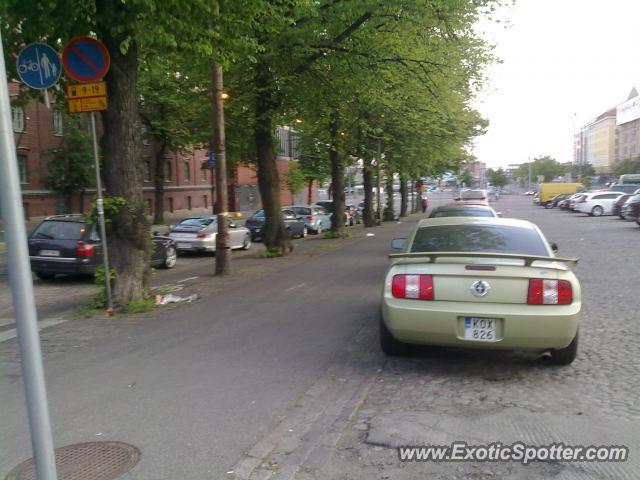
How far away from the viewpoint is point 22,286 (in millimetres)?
2730

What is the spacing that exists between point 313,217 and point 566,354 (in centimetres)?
2619

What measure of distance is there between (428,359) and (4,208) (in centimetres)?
478

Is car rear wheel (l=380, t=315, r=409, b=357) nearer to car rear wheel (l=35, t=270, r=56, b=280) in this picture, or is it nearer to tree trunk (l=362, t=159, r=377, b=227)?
car rear wheel (l=35, t=270, r=56, b=280)

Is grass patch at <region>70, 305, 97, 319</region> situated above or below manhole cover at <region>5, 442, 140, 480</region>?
below

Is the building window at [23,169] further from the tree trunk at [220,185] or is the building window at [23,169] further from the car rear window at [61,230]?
the tree trunk at [220,185]

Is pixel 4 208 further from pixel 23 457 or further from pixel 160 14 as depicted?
pixel 160 14

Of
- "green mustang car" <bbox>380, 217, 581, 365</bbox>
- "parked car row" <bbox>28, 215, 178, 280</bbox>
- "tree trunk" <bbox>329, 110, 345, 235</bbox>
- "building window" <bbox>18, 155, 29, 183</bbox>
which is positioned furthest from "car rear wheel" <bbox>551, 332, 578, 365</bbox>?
"building window" <bbox>18, 155, 29, 183</bbox>

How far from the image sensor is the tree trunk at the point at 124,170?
30.2ft

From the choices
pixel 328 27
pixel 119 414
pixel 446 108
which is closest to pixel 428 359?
pixel 119 414

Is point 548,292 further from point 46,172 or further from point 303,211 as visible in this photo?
point 46,172

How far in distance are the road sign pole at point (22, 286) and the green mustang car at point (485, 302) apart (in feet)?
11.5

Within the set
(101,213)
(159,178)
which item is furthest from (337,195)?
(101,213)

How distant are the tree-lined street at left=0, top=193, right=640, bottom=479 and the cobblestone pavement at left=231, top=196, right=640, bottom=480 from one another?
0.02 metres

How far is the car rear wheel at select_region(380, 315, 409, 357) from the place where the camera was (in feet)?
20.3
